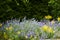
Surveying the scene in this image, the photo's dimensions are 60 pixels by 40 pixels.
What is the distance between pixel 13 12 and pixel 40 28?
1.66 meters

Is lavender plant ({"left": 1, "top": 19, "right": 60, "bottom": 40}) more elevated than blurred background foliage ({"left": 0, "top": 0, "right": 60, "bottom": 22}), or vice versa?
blurred background foliage ({"left": 0, "top": 0, "right": 60, "bottom": 22})

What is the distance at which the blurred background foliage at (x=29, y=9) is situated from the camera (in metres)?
6.26

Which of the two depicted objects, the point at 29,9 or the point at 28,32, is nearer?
the point at 28,32

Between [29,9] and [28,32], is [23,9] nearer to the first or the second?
[29,9]

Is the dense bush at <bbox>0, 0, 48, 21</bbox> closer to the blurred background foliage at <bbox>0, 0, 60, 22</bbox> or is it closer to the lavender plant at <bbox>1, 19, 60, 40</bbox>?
the blurred background foliage at <bbox>0, 0, 60, 22</bbox>

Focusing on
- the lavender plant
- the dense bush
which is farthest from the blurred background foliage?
the lavender plant

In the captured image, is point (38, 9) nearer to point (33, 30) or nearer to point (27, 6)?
point (27, 6)

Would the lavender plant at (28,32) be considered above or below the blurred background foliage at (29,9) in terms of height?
below

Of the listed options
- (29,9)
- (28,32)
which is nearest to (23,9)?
(29,9)

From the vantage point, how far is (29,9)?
6.62 m

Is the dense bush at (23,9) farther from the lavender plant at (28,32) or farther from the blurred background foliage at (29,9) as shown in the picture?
the lavender plant at (28,32)

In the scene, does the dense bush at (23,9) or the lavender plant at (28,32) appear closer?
the lavender plant at (28,32)

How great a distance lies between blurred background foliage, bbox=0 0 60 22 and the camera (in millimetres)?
6262

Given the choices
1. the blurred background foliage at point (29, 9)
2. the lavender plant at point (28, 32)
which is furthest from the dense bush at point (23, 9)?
the lavender plant at point (28, 32)
